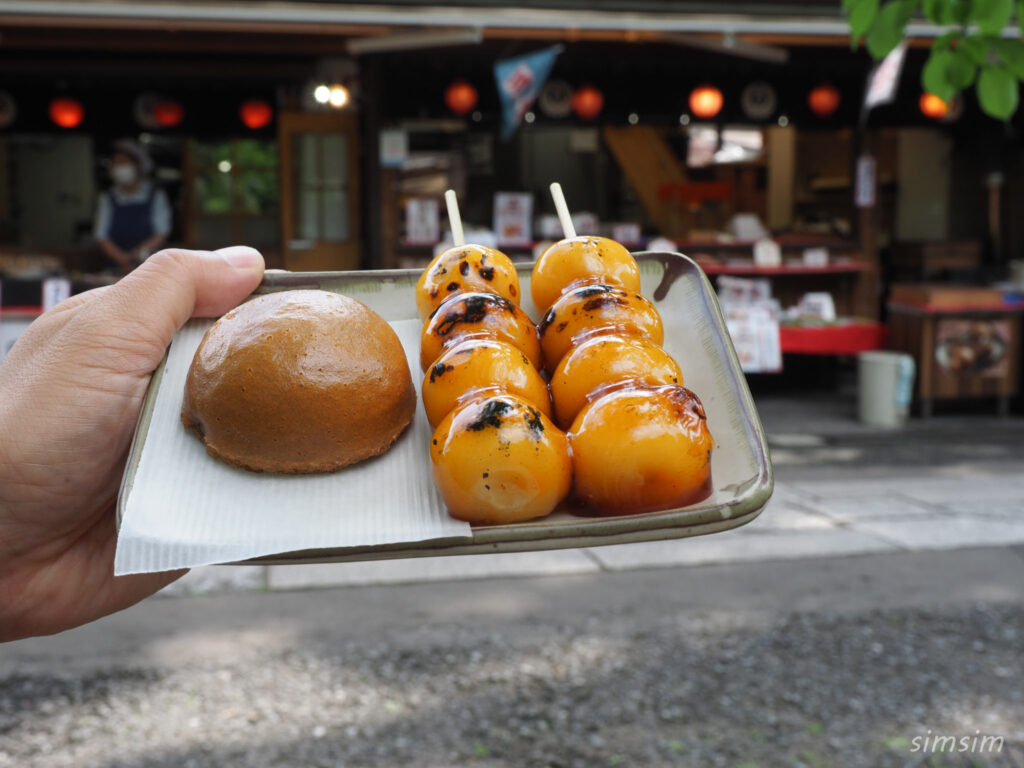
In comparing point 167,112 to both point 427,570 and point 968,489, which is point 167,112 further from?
point 968,489

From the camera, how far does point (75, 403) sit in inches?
74.5

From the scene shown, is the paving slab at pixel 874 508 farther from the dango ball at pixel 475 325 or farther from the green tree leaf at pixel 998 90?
the dango ball at pixel 475 325

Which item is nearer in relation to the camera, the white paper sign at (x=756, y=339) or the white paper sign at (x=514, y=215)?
the white paper sign at (x=756, y=339)

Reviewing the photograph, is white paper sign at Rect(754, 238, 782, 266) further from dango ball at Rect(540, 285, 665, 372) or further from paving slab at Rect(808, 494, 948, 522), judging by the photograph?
dango ball at Rect(540, 285, 665, 372)

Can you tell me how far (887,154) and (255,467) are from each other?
17741 mm

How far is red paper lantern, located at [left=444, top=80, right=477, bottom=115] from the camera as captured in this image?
11.0 m

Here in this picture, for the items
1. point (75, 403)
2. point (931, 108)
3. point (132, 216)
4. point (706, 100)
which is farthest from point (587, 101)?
point (75, 403)

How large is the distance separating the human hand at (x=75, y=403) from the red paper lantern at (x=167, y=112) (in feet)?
37.0

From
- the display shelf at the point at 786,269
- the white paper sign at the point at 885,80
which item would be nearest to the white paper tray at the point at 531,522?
the white paper sign at the point at 885,80

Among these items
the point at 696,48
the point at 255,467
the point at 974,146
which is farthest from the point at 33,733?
the point at 974,146

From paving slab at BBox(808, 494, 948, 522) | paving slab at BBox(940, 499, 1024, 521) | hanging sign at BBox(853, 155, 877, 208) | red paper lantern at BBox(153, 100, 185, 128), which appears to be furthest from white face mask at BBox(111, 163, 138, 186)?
paving slab at BBox(940, 499, 1024, 521)

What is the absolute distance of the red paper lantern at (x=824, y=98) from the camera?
12.1m

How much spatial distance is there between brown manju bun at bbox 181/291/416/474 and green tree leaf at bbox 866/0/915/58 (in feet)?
6.99

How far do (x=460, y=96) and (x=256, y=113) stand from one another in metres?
3.05
